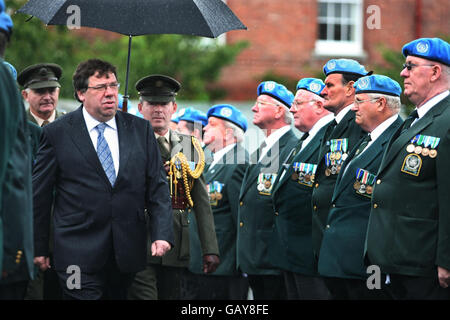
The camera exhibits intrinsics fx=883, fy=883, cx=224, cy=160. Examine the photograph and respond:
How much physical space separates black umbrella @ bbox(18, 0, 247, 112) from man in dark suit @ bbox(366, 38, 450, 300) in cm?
156

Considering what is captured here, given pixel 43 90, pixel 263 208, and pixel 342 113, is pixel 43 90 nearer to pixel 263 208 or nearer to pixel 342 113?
pixel 263 208

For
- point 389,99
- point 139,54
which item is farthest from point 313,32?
point 389,99

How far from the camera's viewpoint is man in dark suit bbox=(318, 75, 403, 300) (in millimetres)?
6227

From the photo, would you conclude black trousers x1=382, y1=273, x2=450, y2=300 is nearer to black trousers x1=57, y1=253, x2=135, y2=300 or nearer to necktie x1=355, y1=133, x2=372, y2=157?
necktie x1=355, y1=133, x2=372, y2=157

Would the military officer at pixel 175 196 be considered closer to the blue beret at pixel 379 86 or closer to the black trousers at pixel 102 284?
the black trousers at pixel 102 284

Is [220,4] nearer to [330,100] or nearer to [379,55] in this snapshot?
[330,100]

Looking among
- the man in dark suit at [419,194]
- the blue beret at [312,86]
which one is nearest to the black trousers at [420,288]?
the man in dark suit at [419,194]

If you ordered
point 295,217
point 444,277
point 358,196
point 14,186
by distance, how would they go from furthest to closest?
1. point 295,217
2. point 358,196
3. point 444,277
4. point 14,186

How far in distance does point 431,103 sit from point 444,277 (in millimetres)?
1161

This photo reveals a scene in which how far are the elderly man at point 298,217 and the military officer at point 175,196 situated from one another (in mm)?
641

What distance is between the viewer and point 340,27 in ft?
71.4

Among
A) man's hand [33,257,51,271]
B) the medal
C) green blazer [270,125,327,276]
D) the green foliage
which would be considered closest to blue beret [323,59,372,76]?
green blazer [270,125,327,276]

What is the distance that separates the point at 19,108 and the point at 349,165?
9.22 ft

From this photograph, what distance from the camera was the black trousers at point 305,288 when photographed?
23.3 feet
